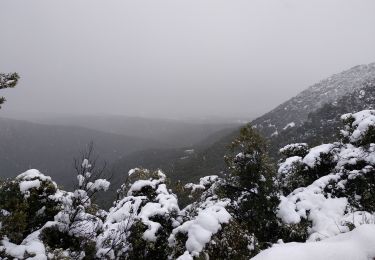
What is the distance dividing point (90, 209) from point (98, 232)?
2426 millimetres

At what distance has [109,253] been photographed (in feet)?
39.3

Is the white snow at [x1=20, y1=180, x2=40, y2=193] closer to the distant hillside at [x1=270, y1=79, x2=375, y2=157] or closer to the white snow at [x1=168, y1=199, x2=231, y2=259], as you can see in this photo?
the white snow at [x1=168, y1=199, x2=231, y2=259]

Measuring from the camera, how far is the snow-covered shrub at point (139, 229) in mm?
12384

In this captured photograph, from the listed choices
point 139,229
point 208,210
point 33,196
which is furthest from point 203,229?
point 33,196

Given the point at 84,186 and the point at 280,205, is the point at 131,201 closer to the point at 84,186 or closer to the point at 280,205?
the point at 84,186

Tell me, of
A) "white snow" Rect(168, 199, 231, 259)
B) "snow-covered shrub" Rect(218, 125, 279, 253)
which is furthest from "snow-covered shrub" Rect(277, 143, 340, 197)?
"white snow" Rect(168, 199, 231, 259)

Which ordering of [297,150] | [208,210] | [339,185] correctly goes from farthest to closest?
[297,150], [339,185], [208,210]

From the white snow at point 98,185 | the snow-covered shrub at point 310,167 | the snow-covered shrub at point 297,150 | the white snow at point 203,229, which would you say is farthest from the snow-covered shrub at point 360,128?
the white snow at point 98,185

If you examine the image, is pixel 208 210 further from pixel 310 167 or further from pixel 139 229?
pixel 310 167

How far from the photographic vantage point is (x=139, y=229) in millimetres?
13117

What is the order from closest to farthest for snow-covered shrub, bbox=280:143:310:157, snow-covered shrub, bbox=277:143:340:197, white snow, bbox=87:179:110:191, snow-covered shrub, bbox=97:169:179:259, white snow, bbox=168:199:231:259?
white snow, bbox=168:199:231:259 < snow-covered shrub, bbox=97:169:179:259 < white snow, bbox=87:179:110:191 < snow-covered shrub, bbox=277:143:340:197 < snow-covered shrub, bbox=280:143:310:157

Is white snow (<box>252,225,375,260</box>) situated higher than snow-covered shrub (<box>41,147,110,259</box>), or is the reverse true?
white snow (<box>252,225,375,260</box>)

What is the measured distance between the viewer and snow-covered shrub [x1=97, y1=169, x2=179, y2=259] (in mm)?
12384

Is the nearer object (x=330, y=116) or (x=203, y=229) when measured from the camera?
(x=203, y=229)
